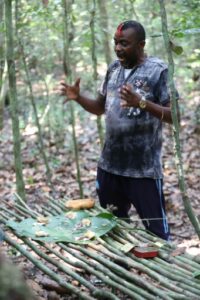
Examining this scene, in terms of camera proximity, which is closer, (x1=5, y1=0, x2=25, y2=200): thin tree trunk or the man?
the man

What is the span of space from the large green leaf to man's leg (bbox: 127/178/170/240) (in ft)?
1.02

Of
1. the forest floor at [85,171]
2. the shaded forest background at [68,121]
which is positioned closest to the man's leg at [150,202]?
the forest floor at [85,171]

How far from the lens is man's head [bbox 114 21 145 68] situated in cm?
318

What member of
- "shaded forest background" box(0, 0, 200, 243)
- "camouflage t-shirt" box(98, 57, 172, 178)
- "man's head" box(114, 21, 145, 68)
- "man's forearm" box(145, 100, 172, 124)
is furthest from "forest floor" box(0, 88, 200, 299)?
"man's head" box(114, 21, 145, 68)

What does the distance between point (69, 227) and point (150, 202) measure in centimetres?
57

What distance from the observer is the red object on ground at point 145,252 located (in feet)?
8.50

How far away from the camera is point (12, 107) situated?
3.96 m

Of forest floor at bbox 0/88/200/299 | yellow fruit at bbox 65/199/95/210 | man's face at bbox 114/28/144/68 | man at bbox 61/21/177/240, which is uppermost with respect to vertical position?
man's face at bbox 114/28/144/68

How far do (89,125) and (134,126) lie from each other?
18.9ft

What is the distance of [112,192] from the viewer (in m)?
3.38

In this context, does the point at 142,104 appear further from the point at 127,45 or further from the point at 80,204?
the point at 80,204

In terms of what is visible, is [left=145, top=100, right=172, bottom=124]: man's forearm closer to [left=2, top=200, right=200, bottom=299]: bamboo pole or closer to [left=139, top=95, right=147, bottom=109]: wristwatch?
[left=139, top=95, right=147, bottom=109]: wristwatch

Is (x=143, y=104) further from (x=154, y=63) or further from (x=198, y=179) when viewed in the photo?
(x=198, y=179)

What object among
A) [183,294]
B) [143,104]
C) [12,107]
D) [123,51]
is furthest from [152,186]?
[12,107]
